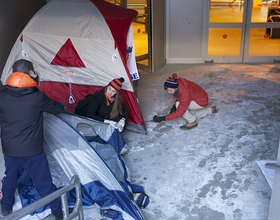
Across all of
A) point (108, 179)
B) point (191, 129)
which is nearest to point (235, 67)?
point (191, 129)

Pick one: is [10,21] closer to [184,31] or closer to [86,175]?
[86,175]

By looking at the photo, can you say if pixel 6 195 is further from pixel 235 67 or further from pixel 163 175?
pixel 235 67

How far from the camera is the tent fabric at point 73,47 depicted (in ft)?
11.5

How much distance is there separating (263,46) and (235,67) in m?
1.17

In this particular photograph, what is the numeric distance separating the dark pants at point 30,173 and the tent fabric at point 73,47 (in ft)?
5.17

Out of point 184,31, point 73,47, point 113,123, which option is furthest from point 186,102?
point 184,31

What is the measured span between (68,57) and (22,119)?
1635 mm

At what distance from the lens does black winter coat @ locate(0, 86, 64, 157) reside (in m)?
2.06

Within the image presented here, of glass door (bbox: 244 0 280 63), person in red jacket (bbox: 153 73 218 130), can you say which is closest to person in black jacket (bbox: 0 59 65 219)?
person in red jacket (bbox: 153 73 218 130)

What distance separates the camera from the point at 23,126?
2115 mm

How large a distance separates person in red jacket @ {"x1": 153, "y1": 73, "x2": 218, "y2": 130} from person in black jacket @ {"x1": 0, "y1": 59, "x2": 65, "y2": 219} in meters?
1.72

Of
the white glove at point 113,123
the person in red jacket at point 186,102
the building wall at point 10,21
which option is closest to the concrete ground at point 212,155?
the person in red jacket at point 186,102

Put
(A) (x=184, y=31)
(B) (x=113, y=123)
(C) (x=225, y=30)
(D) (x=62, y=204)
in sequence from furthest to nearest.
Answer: (C) (x=225, y=30)
(A) (x=184, y=31)
(B) (x=113, y=123)
(D) (x=62, y=204)

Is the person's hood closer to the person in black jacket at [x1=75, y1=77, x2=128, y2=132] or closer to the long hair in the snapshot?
the person in black jacket at [x1=75, y1=77, x2=128, y2=132]
